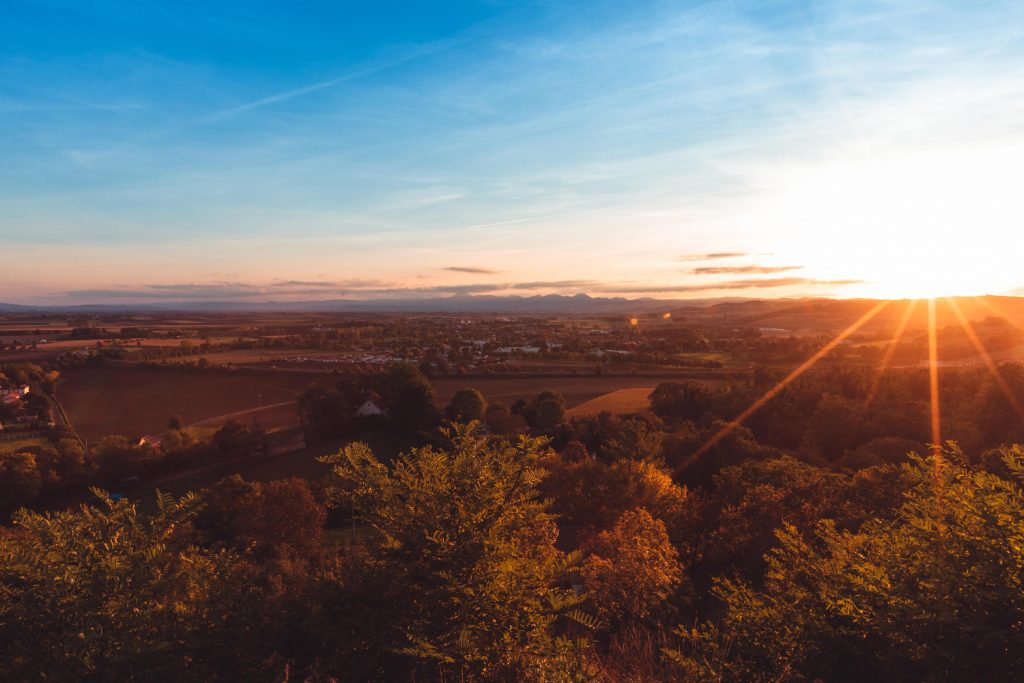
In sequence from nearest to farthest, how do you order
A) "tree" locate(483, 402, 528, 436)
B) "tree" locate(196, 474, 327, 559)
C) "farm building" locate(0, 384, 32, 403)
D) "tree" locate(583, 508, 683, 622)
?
1. "tree" locate(583, 508, 683, 622)
2. "tree" locate(196, 474, 327, 559)
3. "tree" locate(483, 402, 528, 436)
4. "farm building" locate(0, 384, 32, 403)

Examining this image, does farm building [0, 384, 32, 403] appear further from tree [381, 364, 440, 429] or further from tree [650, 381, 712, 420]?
tree [650, 381, 712, 420]

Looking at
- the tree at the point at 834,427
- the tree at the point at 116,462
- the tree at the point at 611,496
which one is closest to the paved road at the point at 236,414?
the tree at the point at 116,462

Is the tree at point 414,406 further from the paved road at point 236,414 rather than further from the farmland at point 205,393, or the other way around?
the paved road at point 236,414

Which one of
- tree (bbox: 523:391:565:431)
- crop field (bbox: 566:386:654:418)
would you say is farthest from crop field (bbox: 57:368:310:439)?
crop field (bbox: 566:386:654:418)

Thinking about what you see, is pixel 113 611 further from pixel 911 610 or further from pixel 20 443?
pixel 20 443

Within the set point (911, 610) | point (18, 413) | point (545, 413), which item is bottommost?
point (18, 413)

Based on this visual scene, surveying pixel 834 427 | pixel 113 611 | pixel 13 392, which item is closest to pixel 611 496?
pixel 113 611
